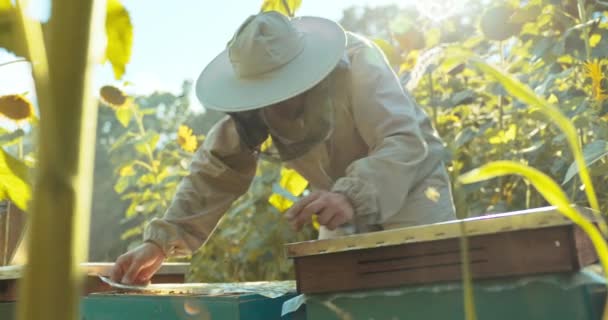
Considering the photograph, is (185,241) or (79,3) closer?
(79,3)

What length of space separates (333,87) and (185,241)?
482mm

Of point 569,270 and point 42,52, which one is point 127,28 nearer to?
point 42,52

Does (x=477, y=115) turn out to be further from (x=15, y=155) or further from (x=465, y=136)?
(x=15, y=155)

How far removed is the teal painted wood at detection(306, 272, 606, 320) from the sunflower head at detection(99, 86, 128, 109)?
115cm

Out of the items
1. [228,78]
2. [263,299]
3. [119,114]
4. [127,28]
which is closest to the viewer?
[127,28]

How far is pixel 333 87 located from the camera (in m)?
1.42

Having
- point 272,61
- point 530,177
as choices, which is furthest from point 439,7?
point 530,177

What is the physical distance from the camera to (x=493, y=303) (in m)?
0.65

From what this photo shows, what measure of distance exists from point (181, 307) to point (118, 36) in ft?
1.60


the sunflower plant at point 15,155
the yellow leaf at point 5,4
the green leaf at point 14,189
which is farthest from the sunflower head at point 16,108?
the yellow leaf at point 5,4

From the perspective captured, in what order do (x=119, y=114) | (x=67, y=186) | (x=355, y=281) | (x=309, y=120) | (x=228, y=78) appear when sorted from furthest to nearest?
(x=119, y=114) → (x=228, y=78) → (x=309, y=120) → (x=355, y=281) → (x=67, y=186)

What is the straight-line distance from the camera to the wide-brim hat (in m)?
1.34

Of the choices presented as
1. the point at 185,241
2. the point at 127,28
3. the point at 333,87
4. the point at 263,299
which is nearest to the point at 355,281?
the point at 263,299

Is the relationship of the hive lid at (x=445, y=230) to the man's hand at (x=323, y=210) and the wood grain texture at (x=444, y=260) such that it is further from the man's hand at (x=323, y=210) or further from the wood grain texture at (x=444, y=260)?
the man's hand at (x=323, y=210)
